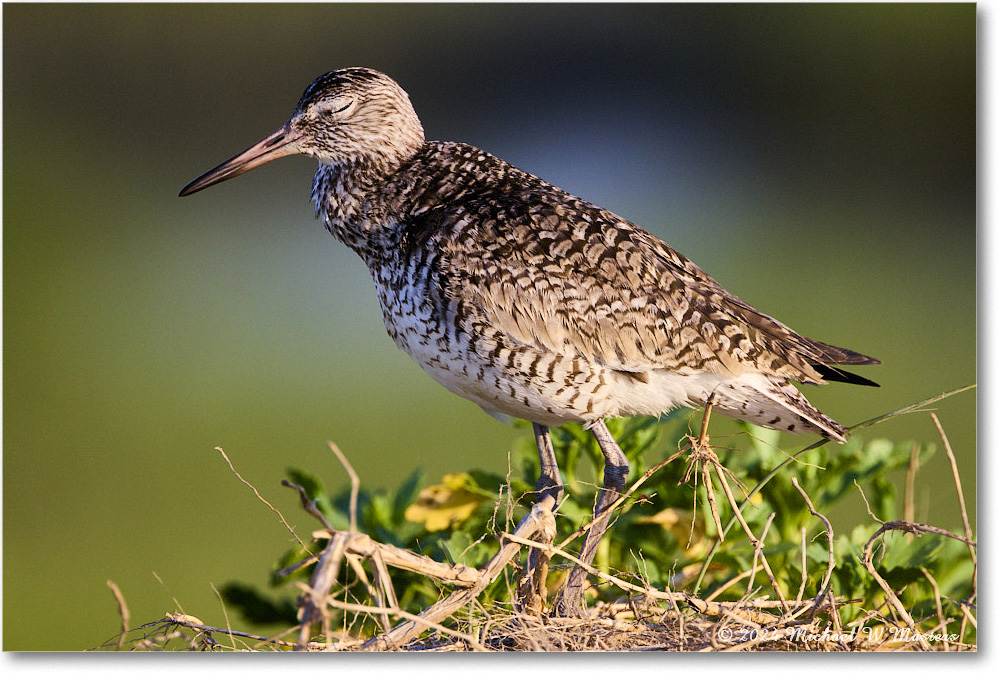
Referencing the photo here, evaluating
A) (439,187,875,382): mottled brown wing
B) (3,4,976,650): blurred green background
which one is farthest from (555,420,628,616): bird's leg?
(3,4,976,650): blurred green background

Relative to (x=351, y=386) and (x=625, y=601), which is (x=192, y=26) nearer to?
(x=351, y=386)

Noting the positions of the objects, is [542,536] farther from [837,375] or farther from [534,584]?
[837,375]

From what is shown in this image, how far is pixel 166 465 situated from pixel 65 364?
0.61m

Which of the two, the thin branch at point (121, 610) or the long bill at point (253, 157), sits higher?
the long bill at point (253, 157)

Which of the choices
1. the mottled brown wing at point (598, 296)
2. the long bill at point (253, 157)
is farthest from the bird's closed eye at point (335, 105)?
the mottled brown wing at point (598, 296)

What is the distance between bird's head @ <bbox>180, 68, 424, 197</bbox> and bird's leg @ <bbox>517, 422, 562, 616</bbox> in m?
1.06

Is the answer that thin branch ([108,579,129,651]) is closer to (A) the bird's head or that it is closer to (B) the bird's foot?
(B) the bird's foot

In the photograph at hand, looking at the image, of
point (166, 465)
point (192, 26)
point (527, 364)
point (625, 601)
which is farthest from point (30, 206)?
point (625, 601)

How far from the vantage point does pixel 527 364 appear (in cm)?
260

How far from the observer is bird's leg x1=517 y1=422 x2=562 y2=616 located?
2.59m

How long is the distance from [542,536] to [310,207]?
158 cm

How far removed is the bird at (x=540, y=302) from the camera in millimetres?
2641

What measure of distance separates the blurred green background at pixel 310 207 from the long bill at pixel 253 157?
20.5 inches

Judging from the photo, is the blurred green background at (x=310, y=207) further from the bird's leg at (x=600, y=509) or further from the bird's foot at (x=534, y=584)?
the bird's foot at (x=534, y=584)
